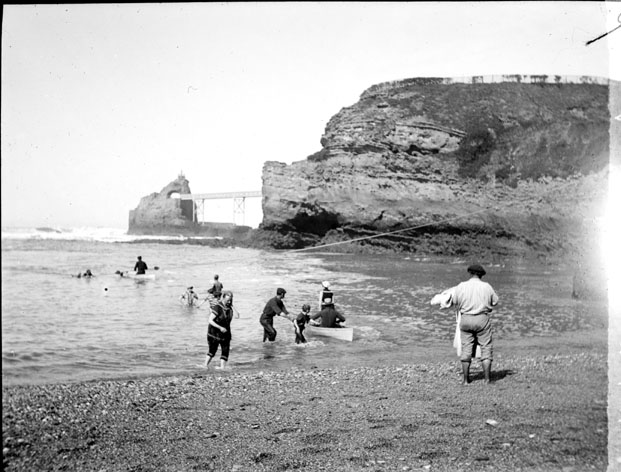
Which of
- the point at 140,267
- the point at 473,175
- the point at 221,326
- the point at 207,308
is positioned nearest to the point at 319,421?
the point at 221,326

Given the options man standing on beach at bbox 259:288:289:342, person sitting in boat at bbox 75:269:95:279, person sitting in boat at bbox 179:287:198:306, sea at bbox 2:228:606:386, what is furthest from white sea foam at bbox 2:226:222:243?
man standing on beach at bbox 259:288:289:342

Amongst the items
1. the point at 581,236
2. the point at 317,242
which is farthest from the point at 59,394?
the point at 581,236

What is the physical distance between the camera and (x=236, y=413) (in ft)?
14.9

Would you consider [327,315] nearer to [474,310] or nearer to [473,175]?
[474,310]

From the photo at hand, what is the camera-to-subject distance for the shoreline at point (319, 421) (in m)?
3.69

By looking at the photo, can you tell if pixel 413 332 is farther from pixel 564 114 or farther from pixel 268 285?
pixel 564 114

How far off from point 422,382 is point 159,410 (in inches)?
111

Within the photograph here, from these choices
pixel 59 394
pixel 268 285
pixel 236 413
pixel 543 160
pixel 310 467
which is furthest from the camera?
pixel 543 160

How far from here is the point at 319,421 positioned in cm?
431

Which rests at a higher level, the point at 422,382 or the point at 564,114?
the point at 564,114

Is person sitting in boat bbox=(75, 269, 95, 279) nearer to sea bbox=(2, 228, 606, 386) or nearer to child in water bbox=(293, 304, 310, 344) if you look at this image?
sea bbox=(2, 228, 606, 386)

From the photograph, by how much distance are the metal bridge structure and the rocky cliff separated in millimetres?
645

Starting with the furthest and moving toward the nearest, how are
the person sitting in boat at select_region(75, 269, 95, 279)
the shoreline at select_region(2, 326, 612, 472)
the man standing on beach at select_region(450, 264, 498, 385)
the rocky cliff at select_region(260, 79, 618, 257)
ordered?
1. the rocky cliff at select_region(260, 79, 618, 257)
2. the person sitting in boat at select_region(75, 269, 95, 279)
3. the man standing on beach at select_region(450, 264, 498, 385)
4. the shoreline at select_region(2, 326, 612, 472)

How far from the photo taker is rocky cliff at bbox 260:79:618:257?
27.5 feet
